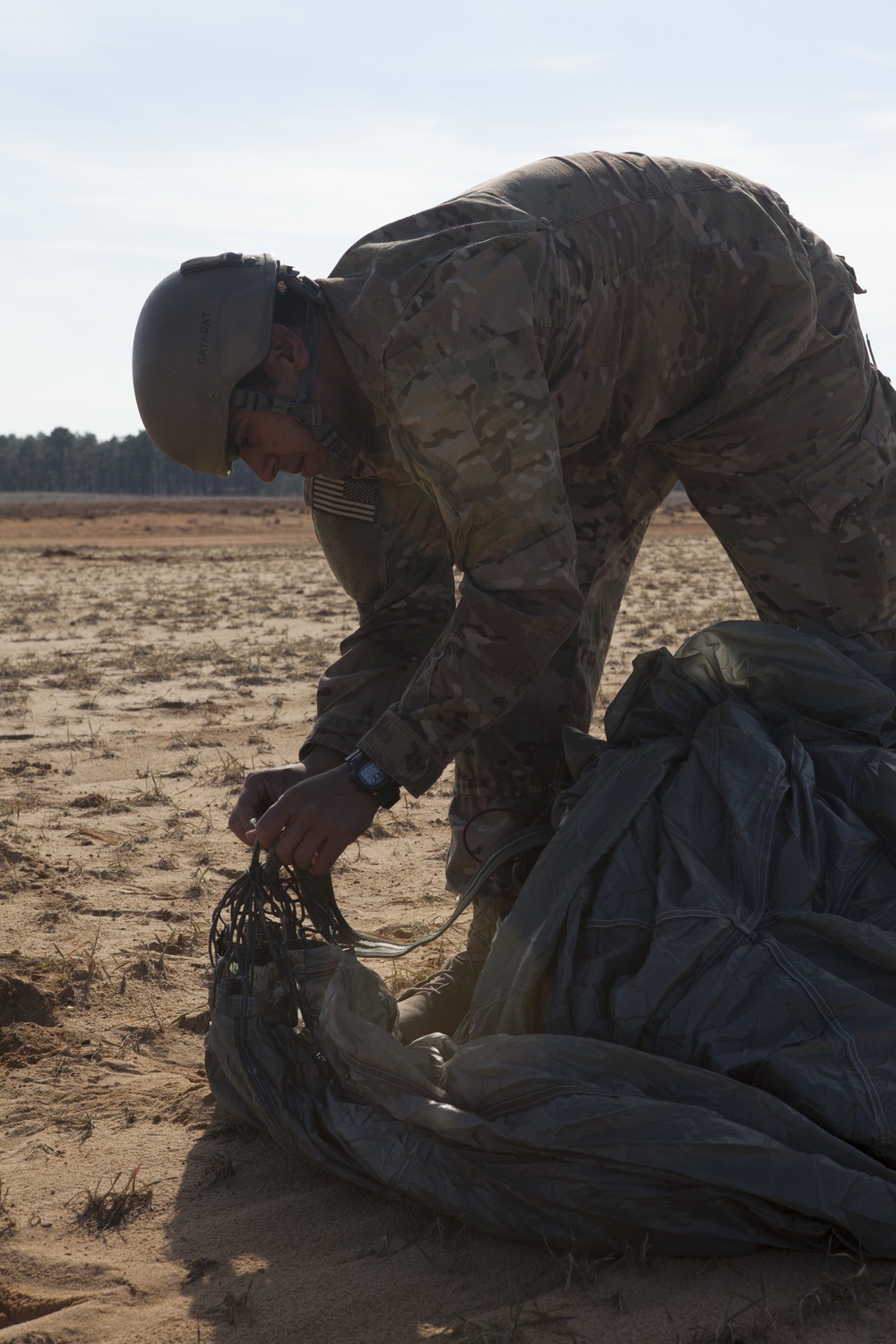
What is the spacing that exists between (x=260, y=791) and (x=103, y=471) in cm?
10374

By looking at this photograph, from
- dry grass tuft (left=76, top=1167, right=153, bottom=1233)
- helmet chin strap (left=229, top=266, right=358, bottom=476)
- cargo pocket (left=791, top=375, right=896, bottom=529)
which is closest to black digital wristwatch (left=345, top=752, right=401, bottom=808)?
helmet chin strap (left=229, top=266, right=358, bottom=476)

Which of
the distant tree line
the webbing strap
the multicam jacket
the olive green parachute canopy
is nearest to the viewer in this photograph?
the multicam jacket

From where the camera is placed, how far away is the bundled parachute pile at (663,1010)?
1.86 m

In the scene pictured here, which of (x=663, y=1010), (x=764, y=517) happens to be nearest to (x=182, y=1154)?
(x=663, y=1010)

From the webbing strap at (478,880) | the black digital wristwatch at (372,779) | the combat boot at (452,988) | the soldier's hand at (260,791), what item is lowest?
the combat boot at (452,988)

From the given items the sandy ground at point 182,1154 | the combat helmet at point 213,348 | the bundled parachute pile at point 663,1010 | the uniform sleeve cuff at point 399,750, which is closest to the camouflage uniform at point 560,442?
the uniform sleeve cuff at point 399,750

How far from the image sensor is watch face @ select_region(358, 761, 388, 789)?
7.49 feet

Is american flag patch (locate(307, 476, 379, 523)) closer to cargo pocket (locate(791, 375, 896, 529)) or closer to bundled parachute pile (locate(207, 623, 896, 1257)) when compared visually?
bundled parachute pile (locate(207, 623, 896, 1257))

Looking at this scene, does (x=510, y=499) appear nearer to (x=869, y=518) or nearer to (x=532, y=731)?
(x=532, y=731)

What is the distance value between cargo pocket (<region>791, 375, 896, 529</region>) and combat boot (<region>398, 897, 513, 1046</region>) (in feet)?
3.77

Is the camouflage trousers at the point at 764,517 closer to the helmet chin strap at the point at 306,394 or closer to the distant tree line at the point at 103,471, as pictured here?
the helmet chin strap at the point at 306,394

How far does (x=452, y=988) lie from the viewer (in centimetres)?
281

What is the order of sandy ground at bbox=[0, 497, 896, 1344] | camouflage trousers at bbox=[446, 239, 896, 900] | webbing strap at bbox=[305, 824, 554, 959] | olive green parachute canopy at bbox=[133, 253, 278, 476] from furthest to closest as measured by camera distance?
camouflage trousers at bbox=[446, 239, 896, 900] → webbing strap at bbox=[305, 824, 554, 959] → olive green parachute canopy at bbox=[133, 253, 278, 476] → sandy ground at bbox=[0, 497, 896, 1344]


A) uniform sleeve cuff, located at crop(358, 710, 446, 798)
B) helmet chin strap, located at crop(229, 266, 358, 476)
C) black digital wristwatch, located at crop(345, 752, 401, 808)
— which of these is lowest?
black digital wristwatch, located at crop(345, 752, 401, 808)
